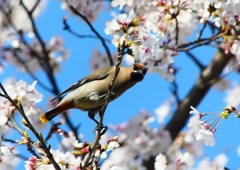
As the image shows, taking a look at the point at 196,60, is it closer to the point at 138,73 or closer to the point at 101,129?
the point at 138,73

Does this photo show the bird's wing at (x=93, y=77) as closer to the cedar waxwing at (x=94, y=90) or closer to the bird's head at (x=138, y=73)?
the cedar waxwing at (x=94, y=90)

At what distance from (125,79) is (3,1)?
3631 millimetres

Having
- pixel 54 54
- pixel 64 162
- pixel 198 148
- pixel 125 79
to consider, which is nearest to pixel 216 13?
pixel 125 79

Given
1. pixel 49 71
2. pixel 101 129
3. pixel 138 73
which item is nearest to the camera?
pixel 101 129

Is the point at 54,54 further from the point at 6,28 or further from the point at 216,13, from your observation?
the point at 216,13

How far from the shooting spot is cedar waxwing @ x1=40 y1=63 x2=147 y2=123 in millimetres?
3708

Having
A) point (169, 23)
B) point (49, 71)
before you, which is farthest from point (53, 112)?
point (49, 71)

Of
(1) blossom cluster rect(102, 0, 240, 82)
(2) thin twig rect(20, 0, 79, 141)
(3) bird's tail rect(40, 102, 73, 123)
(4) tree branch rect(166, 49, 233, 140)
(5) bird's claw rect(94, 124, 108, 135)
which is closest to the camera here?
(5) bird's claw rect(94, 124, 108, 135)

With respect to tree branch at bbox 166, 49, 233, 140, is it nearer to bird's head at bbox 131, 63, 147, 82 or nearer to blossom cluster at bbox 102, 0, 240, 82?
blossom cluster at bbox 102, 0, 240, 82

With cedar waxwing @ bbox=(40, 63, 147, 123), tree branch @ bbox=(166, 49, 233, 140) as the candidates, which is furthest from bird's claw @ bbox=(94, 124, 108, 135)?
tree branch @ bbox=(166, 49, 233, 140)

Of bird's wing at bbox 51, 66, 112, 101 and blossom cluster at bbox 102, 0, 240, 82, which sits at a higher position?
blossom cluster at bbox 102, 0, 240, 82

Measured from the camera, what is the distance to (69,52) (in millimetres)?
6719

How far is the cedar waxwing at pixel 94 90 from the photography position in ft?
12.2

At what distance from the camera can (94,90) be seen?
3.73 metres
